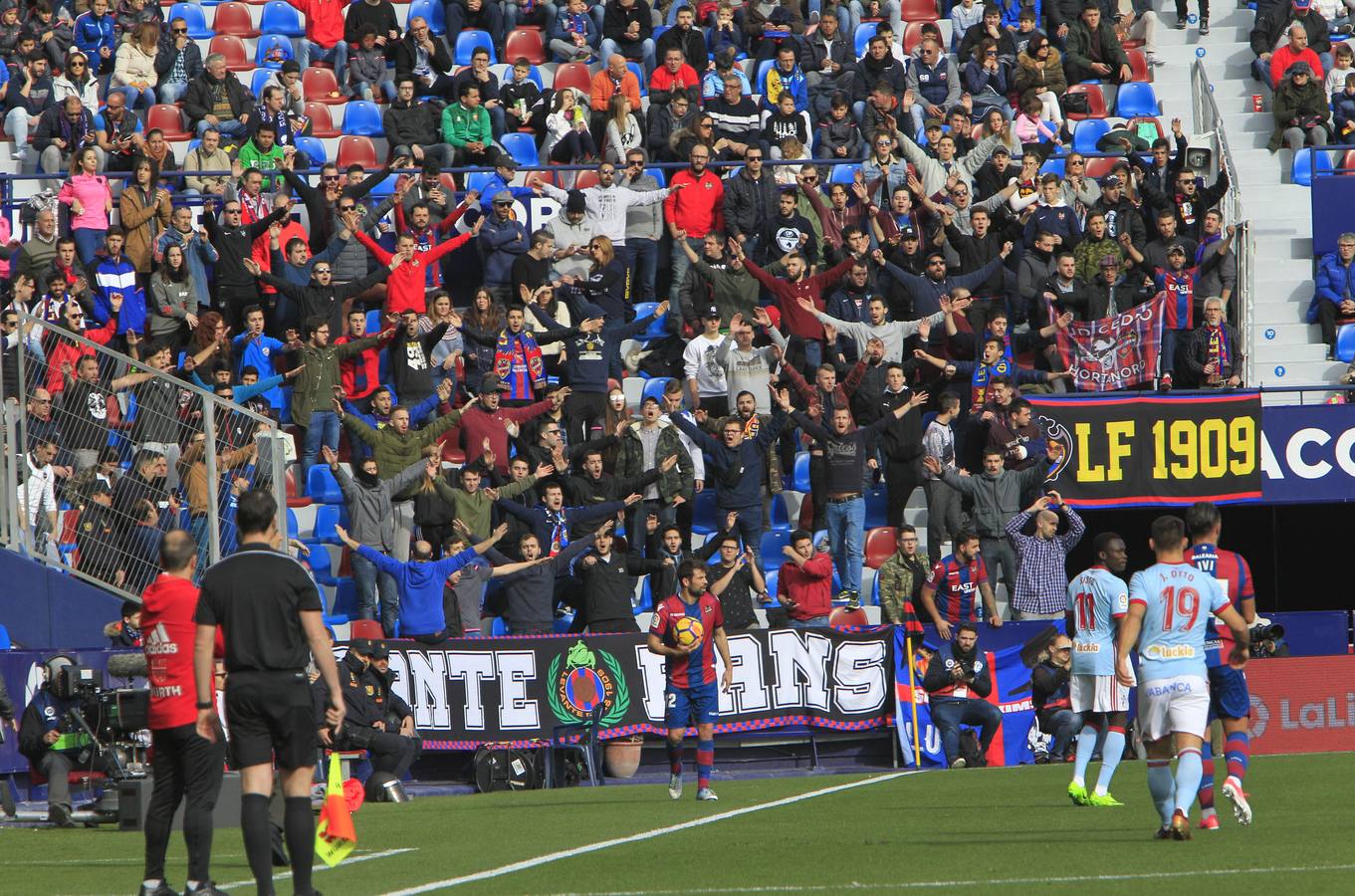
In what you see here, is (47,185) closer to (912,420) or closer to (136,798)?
(912,420)

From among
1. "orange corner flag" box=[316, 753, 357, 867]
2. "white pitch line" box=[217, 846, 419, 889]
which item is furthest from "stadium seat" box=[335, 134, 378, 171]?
"orange corner flag" box=[316, 753, 357, 867]

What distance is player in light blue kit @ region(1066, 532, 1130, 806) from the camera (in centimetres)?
1341

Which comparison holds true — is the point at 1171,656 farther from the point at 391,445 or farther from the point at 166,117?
the point at 166,117

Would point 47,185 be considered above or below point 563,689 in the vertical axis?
above

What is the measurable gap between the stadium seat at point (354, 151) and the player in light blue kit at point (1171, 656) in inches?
654

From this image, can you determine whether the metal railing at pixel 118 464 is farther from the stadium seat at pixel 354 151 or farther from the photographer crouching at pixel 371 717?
the stadium seat at pixel 354 151

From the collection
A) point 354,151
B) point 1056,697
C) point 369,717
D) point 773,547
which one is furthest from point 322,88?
point 1056,697

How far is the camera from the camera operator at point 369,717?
17.5 metres

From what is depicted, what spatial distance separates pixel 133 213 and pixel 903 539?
9273 millimetres

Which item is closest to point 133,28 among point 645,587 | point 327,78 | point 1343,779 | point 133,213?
point 327,78

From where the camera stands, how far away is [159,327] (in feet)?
71.6

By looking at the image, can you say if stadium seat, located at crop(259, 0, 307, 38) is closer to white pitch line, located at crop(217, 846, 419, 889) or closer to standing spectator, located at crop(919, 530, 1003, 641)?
standing spectator, located at crop(919, 530, 1003, 641)

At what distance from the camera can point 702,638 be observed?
1533 cm

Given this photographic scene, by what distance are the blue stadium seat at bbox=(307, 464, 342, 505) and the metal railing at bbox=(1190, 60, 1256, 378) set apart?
32.3ft
